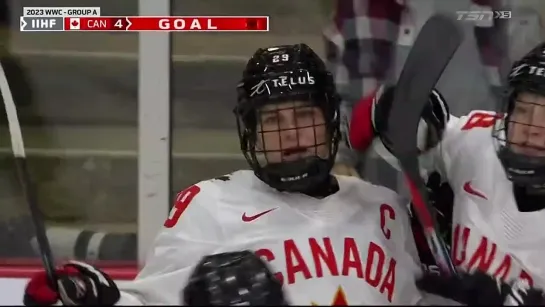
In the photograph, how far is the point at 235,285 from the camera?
106cm

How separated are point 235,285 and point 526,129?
593mm

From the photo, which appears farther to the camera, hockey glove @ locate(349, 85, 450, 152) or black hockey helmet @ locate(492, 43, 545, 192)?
hockey glove @ locate(349, 85, 450, 152)

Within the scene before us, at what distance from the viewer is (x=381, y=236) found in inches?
54.5

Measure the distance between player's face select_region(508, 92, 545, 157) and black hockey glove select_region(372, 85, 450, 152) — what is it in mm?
145

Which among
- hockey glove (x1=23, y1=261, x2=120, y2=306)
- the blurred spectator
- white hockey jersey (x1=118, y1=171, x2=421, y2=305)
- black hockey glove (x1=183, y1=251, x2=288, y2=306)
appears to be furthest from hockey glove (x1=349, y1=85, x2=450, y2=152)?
hockey glove (x1=23, y1=261, x2=120, y2=306)

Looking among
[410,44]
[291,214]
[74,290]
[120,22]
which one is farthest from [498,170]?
[120,22]

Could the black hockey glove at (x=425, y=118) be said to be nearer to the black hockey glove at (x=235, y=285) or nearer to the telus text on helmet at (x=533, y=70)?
the telus text on helmet at (x=533, y=70)

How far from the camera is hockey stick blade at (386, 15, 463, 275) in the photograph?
1.31 meters

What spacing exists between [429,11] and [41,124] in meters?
0.98

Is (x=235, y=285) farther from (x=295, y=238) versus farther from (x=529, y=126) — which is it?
(x=529, y=126)

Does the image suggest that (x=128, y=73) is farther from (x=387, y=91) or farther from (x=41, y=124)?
(x=387, y=91)

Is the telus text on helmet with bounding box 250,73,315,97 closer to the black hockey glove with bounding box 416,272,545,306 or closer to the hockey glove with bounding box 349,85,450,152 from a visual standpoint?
the hockey glove with bounding box 349,85,450,152

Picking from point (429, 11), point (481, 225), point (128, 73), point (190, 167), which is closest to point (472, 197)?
point (481, 225)

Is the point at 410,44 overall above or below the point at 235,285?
above
